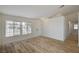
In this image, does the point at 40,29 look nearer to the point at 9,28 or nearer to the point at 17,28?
the point at 17,28

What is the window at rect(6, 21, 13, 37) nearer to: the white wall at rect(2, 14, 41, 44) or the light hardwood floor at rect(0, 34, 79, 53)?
the white wall at rect(2, 14, 41, 44)

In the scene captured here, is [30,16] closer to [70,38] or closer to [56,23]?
[56,23]

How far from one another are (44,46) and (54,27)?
43 centimetres

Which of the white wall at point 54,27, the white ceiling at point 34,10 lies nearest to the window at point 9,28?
the white ceiling at point 34,10

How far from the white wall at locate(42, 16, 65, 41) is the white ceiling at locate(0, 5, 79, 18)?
0.13 meters

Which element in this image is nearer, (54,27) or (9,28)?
(9,28)

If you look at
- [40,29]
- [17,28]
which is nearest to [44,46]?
[40,29]

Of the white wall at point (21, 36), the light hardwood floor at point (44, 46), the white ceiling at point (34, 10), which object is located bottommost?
the light hardwood floor at point (44, 46)

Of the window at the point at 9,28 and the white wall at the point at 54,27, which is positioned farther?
the white wall at the point at 54,27

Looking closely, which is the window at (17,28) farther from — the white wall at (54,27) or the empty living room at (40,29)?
the white wall at (54,27)

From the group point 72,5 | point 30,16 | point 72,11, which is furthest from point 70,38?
point 30,16

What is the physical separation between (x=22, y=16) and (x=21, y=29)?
25 cm

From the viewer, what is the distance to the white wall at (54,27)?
162 centimetres

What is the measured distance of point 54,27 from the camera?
165cm
